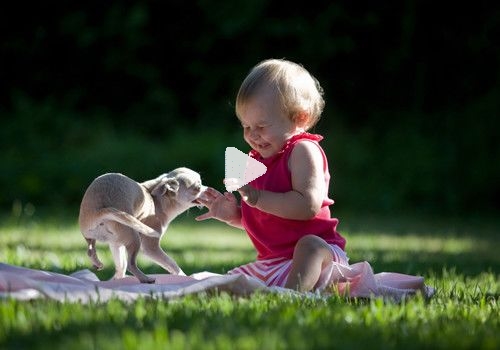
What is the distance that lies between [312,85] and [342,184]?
23.6ft

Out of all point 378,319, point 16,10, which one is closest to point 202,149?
point 16,10

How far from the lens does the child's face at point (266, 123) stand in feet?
13.9

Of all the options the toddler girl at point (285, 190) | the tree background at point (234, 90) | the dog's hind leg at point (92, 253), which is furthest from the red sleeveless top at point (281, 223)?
the tree background at point (234, 90)

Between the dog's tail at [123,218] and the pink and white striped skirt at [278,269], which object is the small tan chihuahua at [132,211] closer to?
the dog's tail at [123,218]

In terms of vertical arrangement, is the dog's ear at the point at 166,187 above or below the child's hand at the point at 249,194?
above

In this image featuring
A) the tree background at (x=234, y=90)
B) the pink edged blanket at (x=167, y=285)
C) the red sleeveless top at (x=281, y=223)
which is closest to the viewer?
the pink edged blanket at (x=167, y=285)

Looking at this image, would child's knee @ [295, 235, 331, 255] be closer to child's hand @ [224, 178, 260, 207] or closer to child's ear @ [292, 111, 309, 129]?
child's hand @ [224, 178, 260, 207]

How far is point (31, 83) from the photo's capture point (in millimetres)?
13102

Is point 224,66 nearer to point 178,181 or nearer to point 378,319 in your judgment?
point 178,181

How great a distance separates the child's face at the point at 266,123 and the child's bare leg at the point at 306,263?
54 cm

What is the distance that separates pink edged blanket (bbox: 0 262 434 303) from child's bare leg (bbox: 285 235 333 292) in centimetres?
7

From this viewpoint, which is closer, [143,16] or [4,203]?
[4,203]
